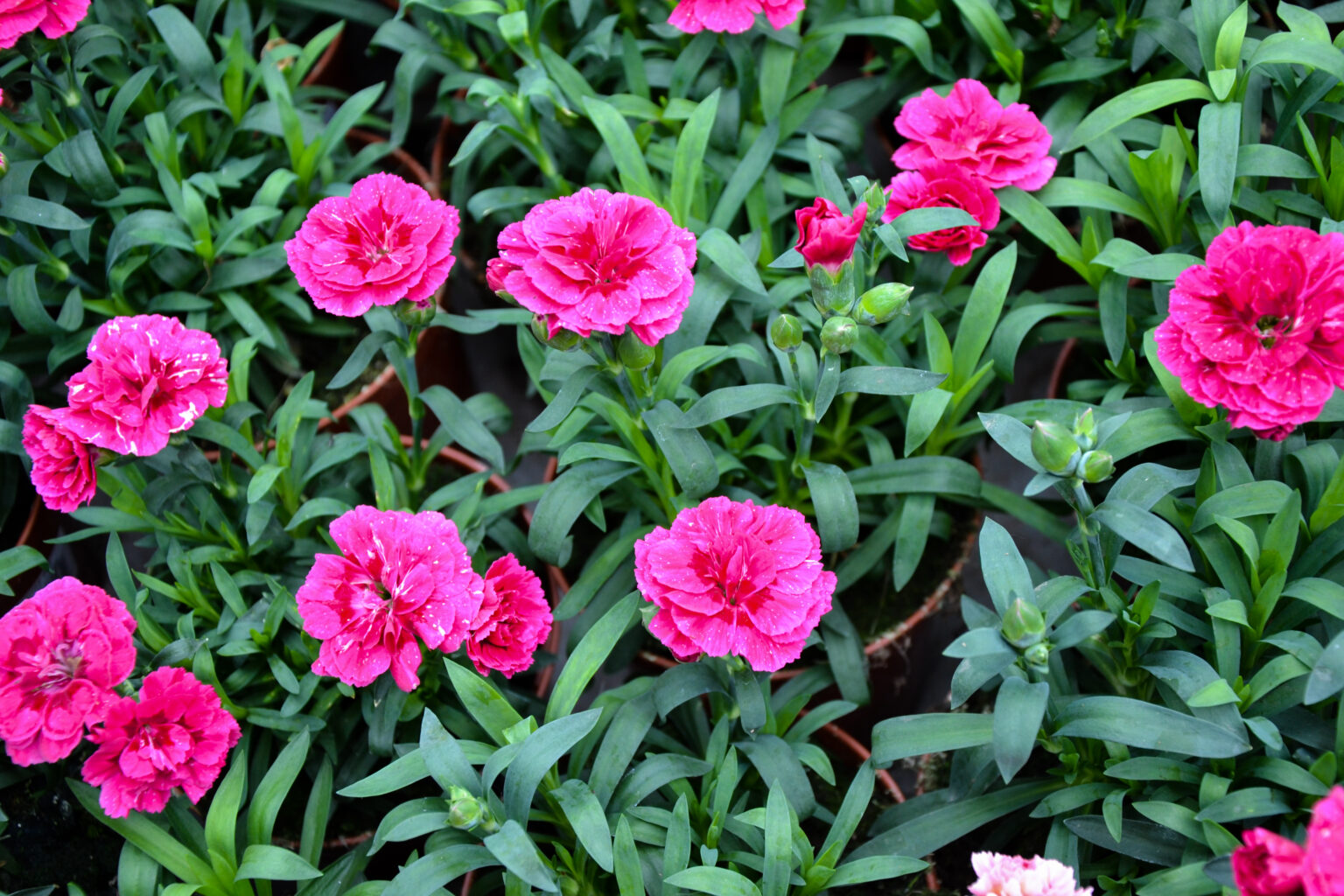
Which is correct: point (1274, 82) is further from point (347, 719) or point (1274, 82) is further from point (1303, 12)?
point (347, 719)

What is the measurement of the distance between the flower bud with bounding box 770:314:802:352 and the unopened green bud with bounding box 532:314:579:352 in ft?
0.72

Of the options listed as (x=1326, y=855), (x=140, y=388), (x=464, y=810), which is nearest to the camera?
(x=1326, y=855)

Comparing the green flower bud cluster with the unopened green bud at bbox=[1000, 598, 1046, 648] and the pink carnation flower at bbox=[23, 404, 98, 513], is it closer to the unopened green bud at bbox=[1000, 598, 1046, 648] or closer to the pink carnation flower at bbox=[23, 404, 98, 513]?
the unopened green bud at bbox=[1000, 598, 1046, 648]

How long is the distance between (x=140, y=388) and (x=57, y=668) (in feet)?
1.08

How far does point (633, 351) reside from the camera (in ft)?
3.97

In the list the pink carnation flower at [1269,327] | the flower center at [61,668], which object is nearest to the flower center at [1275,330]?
the pink carnation flower at [1269,327]

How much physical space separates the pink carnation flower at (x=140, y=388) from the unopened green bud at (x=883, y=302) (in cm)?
77

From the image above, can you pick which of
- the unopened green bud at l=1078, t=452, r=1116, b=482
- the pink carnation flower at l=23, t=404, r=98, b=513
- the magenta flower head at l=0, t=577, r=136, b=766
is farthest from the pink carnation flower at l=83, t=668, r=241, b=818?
the unopened green bud at l=1078, t=452, r=1116, b=482

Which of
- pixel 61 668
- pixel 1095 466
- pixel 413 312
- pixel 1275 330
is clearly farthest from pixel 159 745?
pixel 1275 330

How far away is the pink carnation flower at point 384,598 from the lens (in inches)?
46.1

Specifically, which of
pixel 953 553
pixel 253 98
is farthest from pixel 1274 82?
pixel 253 98

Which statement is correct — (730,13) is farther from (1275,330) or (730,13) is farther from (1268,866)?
(1268,866)

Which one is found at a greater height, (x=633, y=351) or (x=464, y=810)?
(x=633, y=351)

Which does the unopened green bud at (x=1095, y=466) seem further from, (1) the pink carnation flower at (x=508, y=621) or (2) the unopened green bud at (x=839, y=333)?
(1) the pink carnation flower at (x=508, y=621)
